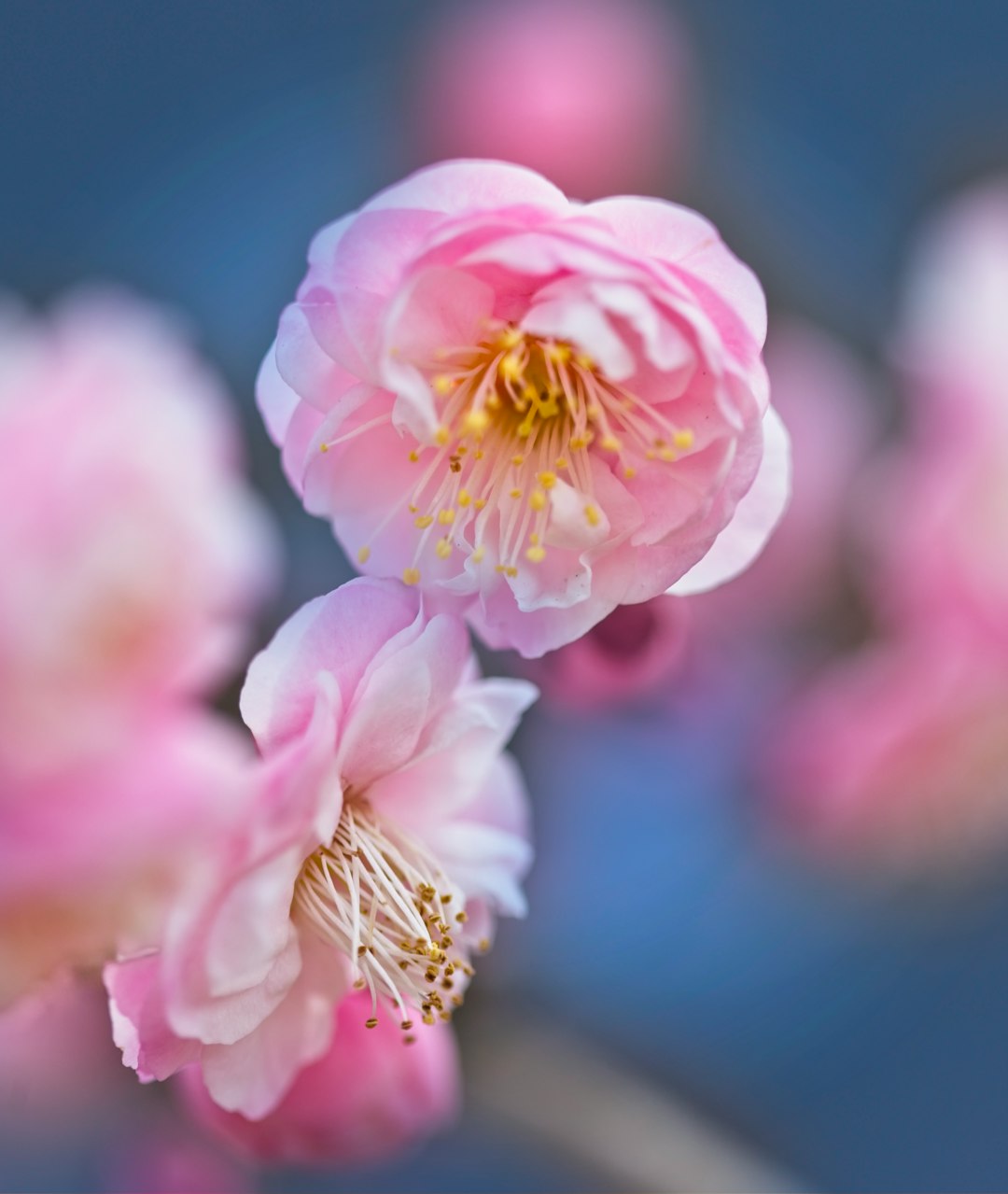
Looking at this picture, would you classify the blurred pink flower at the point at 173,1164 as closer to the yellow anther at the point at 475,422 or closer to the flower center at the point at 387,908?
the flower center at the point at 387,908

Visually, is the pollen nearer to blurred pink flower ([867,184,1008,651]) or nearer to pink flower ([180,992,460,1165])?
pink flower ([180,992,460,1165])

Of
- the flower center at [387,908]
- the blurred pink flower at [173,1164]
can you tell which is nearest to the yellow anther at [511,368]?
the flower center at [387,908]

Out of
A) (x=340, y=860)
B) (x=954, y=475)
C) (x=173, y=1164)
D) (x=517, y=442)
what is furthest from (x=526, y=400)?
(x=173, y=1164)

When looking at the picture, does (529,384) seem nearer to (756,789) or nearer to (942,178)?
(756,789)

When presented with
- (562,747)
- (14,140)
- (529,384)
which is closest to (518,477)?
(529,384)

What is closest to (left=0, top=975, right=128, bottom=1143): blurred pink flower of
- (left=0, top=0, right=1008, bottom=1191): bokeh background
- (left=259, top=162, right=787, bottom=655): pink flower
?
(left=0, top=0, right=1008, bottom=1191): bokeh background

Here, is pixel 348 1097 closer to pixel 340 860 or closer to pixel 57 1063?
pixel 340 860
